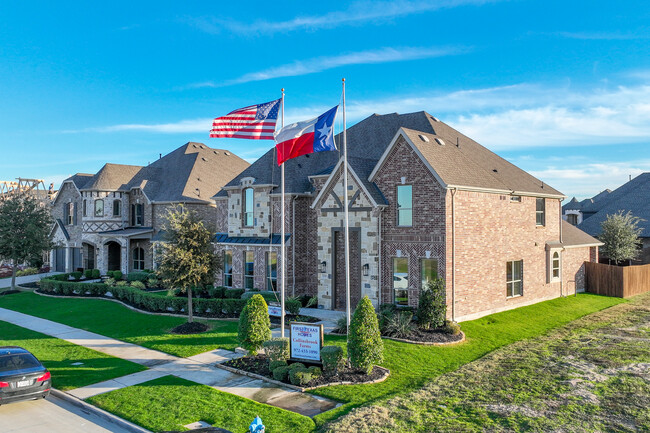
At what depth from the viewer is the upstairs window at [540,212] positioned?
2948 centimetres

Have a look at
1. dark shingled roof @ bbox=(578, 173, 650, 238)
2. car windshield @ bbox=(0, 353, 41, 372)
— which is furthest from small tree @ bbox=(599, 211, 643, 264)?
car windshield @ bbox=(0, 353, 41, 372)

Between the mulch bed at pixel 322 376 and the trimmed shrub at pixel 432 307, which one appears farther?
the trimmed shrub at pixel 432 307

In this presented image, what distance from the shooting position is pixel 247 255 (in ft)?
102

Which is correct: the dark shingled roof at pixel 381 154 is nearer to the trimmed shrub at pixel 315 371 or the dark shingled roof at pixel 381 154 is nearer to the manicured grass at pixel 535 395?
the manicured grass at pixel 535 395

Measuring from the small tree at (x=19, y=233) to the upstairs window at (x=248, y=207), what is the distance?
1728 cm

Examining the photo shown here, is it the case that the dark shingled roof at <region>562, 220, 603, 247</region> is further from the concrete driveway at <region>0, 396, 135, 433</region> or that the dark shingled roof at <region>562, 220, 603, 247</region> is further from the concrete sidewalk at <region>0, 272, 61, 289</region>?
the concrete sidewalk at <region>0, 272, 61, 289</region>

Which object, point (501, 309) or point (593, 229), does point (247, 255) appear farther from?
point (593, 229)

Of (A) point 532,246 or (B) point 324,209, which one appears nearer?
(B) point 324,209

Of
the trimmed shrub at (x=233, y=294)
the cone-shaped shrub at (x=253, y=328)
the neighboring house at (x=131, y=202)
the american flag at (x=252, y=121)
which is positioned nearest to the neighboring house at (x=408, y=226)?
the trimmed shrub at (x=233, y=294)

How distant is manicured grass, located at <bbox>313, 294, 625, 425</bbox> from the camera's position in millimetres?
13819

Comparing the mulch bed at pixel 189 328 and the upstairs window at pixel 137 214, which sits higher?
the upstairs window at pixel 137 214

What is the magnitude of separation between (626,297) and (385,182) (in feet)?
64.2

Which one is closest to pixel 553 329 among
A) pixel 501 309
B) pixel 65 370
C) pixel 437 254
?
pixel 501 309

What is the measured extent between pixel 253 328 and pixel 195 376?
8.28 ft
